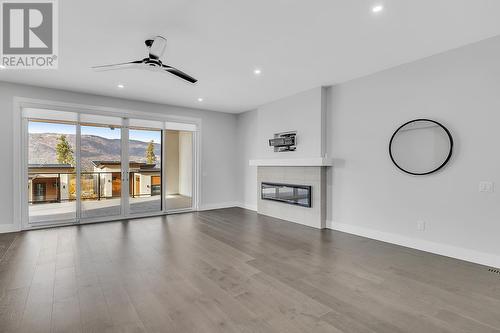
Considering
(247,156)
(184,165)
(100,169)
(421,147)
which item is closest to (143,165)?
(100,169)

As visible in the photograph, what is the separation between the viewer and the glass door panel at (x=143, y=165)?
21.1ft

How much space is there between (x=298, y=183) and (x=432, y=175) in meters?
2.51

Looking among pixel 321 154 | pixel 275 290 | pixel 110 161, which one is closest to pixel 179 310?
pixel 275 290

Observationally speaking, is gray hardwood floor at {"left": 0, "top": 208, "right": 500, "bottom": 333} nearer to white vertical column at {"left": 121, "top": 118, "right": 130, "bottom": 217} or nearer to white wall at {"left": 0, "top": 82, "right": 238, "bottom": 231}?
white vertical column at {"left": 121, "top": 118, "right": 130, "bottom": 217}

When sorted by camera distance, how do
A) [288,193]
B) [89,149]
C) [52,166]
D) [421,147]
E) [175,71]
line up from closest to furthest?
[175,71]
[421,147]
[52,166]
[89,149]
[288,193]

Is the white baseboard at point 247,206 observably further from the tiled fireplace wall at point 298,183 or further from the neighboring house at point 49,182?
the neighboring house at point 49,182

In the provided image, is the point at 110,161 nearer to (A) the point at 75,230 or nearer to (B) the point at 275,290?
(A) the point at 75,230

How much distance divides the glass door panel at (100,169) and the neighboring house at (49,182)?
0.98 feet

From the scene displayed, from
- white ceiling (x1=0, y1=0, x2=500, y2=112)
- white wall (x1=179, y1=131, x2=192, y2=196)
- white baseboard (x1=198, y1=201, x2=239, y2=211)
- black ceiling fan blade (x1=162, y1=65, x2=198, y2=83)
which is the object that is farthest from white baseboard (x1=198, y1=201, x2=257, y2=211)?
black ceiling fan blade (x1=162, y1=65, x2=198, y2=83)

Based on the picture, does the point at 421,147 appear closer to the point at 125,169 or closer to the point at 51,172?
the point at 125,169

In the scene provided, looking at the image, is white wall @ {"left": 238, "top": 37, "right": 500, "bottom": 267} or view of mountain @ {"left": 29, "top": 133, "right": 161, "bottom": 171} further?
view of mountain @ {"left": 29, "top": 133, "right": 161, "bottom": 171}

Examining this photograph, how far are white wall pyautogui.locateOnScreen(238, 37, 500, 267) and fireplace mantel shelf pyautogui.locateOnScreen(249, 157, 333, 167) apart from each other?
0.89 ft

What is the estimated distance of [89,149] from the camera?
5.89 m

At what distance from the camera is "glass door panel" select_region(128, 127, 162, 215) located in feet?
21.1
